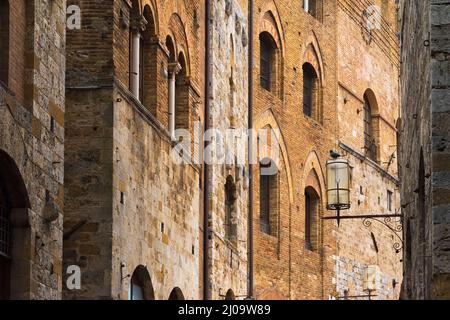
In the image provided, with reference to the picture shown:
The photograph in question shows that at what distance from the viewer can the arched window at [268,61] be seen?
33.1m

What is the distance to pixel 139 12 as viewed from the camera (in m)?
21.6

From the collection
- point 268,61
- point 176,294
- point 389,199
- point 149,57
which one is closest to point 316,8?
point 268,61

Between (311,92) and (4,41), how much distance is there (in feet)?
70.0


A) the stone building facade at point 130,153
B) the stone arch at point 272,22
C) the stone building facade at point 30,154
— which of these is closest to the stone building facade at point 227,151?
the stone arch at point 272,22

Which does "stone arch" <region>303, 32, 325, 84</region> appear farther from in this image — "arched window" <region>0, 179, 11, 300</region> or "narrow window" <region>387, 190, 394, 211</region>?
"arched window" <region>0, 179, 11, 300</region>

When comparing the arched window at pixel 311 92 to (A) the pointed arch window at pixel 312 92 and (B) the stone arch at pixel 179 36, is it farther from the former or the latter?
(B) the stone arch at pixel 179 36

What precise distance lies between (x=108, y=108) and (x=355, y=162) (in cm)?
1870

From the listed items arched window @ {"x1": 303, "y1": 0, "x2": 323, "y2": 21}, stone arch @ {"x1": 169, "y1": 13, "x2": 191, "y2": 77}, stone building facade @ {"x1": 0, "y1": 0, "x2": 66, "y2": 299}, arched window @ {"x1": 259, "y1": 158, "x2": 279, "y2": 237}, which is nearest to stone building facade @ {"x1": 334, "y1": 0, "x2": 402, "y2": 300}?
arched window @ {"x1": 303, "y1": 0, "x2": 323, "y2": 21}

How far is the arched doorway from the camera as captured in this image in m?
15.1

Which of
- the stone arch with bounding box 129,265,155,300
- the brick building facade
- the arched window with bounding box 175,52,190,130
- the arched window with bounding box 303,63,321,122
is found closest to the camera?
the brick building facade
